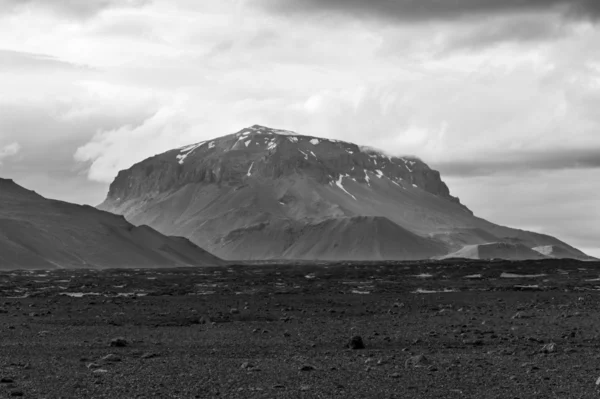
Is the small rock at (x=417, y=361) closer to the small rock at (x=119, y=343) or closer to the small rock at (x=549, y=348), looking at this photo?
the small rock at (x=549, y=348)

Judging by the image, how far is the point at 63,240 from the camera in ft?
565

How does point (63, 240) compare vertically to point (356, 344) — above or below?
above

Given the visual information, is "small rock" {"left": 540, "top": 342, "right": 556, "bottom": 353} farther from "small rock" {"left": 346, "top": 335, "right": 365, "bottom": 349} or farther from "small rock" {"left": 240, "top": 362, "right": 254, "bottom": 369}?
"small rock" {"left": 240, "top": 362, "right": 254, "bottom": 369}

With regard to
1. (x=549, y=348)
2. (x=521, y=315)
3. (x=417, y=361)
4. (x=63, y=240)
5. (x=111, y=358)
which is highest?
(x=63, y=240)

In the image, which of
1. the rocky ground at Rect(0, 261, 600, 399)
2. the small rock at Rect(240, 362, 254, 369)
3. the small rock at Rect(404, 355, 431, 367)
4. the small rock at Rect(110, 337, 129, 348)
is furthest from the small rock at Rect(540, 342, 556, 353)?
the small rock at Rect(110, 337, 129, 348)

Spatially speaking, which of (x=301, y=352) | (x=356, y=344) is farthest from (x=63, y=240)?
(x=301, y=352)

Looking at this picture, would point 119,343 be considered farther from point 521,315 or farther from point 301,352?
point 521,315

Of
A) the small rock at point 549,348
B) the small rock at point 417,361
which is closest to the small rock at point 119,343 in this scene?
Answer: the small rock at point 417,361

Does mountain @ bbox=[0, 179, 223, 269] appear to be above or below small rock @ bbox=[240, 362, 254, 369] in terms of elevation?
above

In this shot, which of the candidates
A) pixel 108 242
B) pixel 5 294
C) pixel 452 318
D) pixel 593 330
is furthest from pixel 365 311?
pixel 108 242

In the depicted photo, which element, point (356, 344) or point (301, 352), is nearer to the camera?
point (301, 352)

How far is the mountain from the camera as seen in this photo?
153375mm

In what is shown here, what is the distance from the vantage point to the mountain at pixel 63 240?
153375 millimetres

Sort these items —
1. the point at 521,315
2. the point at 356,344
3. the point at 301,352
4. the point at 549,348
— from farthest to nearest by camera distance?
the point at 521,315 → the point at 356,344 → the point at 301,352 → the point at 549,348
